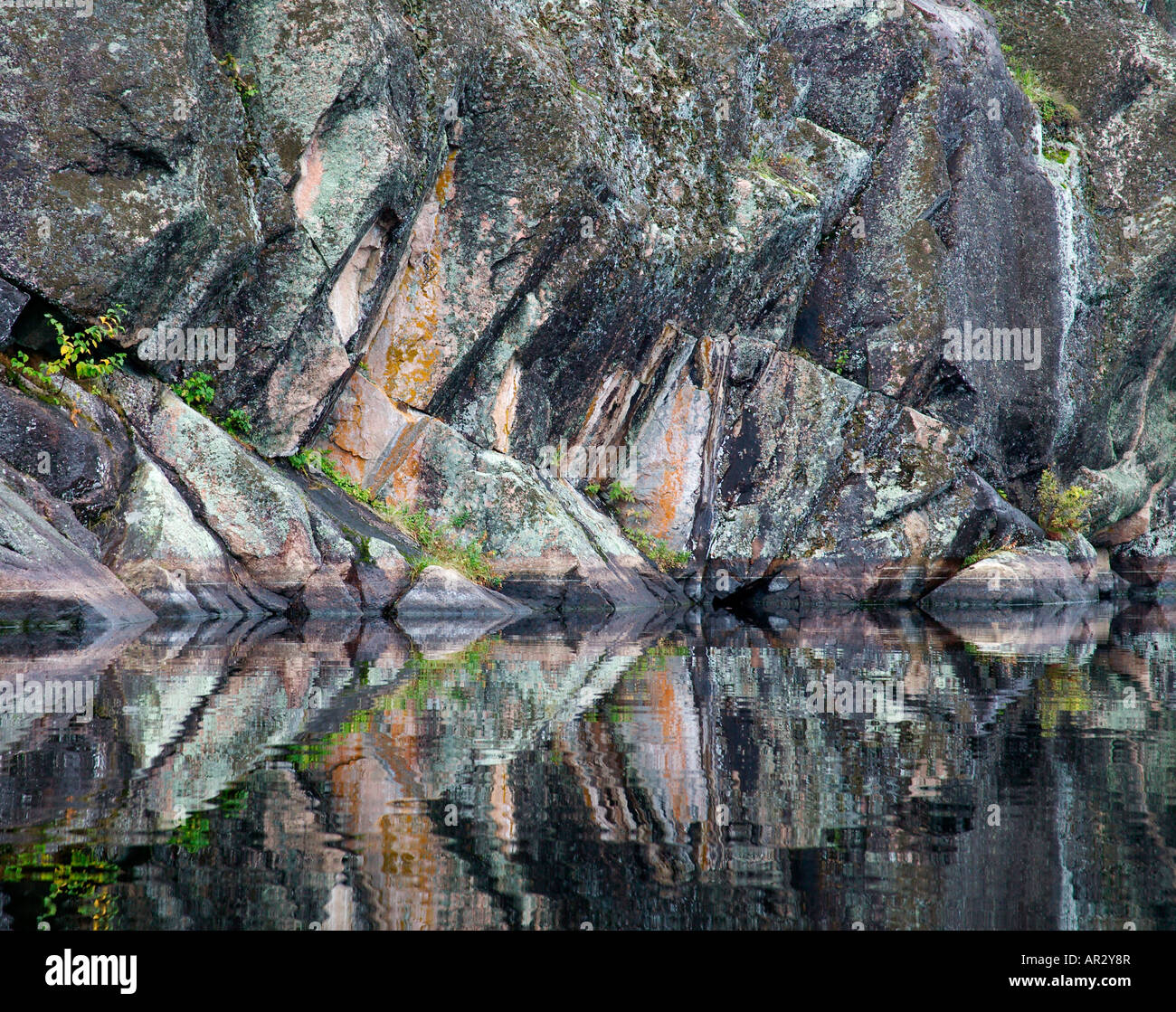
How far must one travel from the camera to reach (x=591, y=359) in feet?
83.0

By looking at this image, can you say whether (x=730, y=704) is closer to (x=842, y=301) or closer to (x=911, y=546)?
(x=911, y=546)

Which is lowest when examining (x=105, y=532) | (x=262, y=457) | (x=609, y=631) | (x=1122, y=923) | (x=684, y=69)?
(x=1122, y=923)

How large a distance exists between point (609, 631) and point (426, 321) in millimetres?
9006

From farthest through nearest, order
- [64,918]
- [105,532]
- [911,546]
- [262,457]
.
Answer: [911,546] → [262,457] → [105,532] → [64,918]

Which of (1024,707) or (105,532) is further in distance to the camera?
(105,532)

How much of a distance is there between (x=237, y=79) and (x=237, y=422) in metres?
6.49

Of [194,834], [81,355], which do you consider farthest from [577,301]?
[194,834]

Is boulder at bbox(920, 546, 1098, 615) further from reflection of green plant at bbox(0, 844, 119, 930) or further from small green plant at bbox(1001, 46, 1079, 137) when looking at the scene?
reflection of green plant at bbox(0, 844, 119, 930)

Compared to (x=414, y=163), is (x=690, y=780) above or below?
below

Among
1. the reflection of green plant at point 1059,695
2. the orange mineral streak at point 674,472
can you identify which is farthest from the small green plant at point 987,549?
the reflection of green plant at point 1059,695

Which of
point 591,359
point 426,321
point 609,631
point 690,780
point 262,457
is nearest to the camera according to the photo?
point 690,780

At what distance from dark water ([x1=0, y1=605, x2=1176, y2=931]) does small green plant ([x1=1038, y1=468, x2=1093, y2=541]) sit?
2444cm

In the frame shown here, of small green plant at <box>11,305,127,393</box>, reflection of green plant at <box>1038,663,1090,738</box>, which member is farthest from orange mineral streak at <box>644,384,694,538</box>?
reflection of green plant at <box>1038,663,1090,738</box>

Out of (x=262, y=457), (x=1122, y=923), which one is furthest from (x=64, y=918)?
(x=262, y=457)
